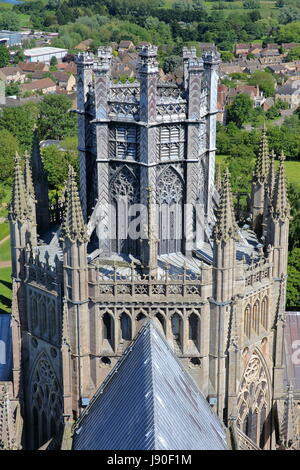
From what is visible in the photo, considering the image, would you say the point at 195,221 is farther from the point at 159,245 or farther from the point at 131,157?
the point at 131,157

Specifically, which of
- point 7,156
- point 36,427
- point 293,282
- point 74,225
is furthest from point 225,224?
point 7,156

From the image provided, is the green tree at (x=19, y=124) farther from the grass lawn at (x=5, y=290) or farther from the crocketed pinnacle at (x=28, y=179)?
the crocketed pinnacle at (x=28, y=179)

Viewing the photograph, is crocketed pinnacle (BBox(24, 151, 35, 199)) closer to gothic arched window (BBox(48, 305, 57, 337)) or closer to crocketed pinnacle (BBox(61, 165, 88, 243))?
crocketed pinnacle (BBox(61, 165, 88, 243))

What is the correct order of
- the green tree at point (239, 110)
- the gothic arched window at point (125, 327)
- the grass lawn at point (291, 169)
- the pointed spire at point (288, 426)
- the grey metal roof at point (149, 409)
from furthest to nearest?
the green tree at point (239, 110)
the grass lawn at point (291, 169)
the gothic arched window at point (125, 327)
the pointed spire at point (288, 426)
the grey metal roof at point (149, 409)

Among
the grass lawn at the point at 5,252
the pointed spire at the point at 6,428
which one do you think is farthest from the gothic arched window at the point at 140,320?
the grass lawn at the point at 5,252

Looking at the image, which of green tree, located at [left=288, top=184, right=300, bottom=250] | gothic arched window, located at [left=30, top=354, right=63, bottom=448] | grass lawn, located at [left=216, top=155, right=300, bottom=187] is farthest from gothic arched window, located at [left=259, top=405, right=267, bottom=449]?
grass lawn, located at [left=216, top=155, right=300, bottom=187]
